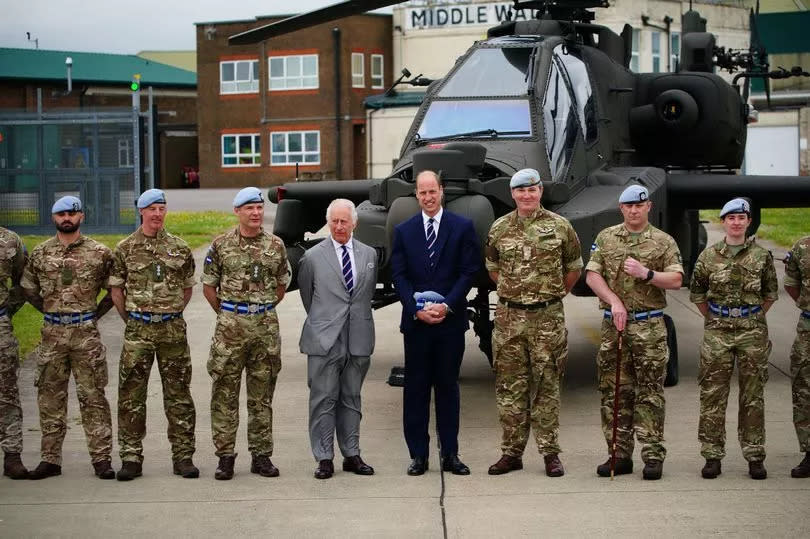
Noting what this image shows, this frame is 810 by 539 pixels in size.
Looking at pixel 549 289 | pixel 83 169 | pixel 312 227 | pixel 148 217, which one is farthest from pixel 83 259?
pixel 83 169

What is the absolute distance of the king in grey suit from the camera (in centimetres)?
796

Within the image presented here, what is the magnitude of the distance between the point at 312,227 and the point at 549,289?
4.15m

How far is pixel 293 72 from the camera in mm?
52875

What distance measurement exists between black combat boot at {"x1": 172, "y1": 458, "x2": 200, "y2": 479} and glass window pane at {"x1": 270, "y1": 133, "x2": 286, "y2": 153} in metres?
46.1

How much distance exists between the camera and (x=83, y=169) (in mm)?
22562

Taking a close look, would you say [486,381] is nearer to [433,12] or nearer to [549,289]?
[549,289]

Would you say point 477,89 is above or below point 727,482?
above

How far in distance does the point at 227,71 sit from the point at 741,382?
161ft

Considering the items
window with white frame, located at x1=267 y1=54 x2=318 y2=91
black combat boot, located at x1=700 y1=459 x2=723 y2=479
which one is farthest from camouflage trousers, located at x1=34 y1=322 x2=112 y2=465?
window with white frame, located at x1=267 y1=54 x2=318 y2=91

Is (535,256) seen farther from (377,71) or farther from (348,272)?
(377,71)

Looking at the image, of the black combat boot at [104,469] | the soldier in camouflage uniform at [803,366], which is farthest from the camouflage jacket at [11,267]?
the soldier in camouflage uniform at [803,366]

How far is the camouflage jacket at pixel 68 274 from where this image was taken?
313 inches

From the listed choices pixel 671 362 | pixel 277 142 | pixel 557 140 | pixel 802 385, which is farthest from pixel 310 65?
pixel 802 385

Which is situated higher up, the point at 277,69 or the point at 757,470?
the point at 277,69
